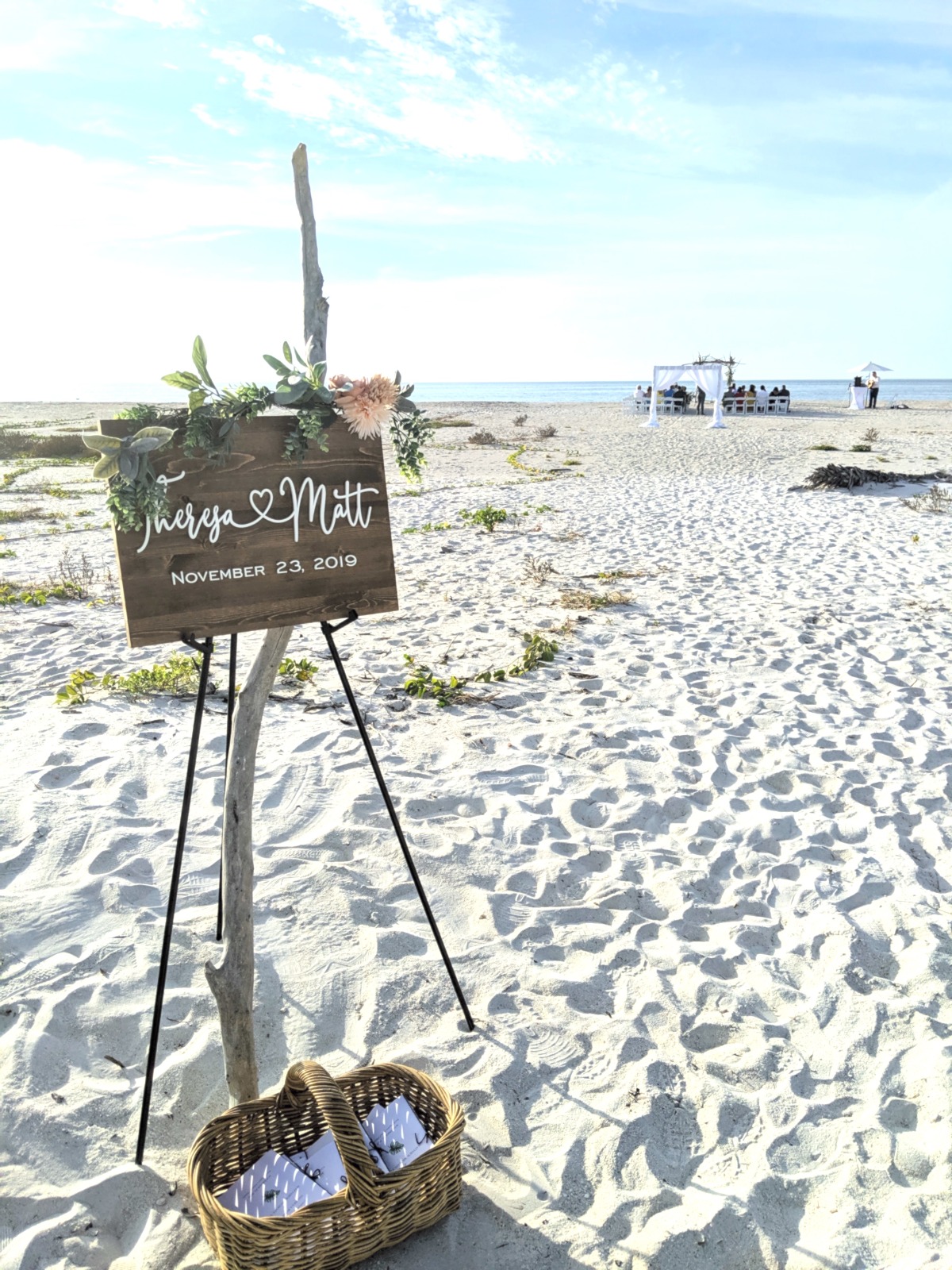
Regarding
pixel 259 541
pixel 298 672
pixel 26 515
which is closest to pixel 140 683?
pixel 298 672

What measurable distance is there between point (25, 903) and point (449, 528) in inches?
302

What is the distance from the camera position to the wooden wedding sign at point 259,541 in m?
2.04

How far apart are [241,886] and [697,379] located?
83.6ft

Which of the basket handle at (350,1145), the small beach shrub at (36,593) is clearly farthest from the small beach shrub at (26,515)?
the basket handle at (350,1145)

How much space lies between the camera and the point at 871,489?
42.3 feet

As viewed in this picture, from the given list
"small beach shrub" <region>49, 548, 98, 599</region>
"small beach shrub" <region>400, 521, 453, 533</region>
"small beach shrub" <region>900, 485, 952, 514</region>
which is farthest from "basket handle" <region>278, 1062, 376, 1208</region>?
"small beach shrub" <region>900, 485, 952, 514</region>

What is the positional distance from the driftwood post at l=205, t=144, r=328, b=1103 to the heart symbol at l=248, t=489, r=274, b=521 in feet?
0.96

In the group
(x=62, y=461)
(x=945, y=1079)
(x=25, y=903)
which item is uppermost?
(x=62, y=461)

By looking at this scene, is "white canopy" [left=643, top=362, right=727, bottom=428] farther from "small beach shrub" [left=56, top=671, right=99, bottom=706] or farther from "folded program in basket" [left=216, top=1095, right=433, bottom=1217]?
"folded program in basket" [left=216, top=1095, right=433, bottom=1217]

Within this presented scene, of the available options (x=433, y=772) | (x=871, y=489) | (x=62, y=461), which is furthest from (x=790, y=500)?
(x=62, y=461)

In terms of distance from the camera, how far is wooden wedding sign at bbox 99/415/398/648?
204 cm

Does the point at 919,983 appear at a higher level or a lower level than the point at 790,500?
lower

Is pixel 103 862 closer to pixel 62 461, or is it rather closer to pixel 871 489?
pixel 871 489

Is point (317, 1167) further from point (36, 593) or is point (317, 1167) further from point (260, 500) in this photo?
point (36, 593)
